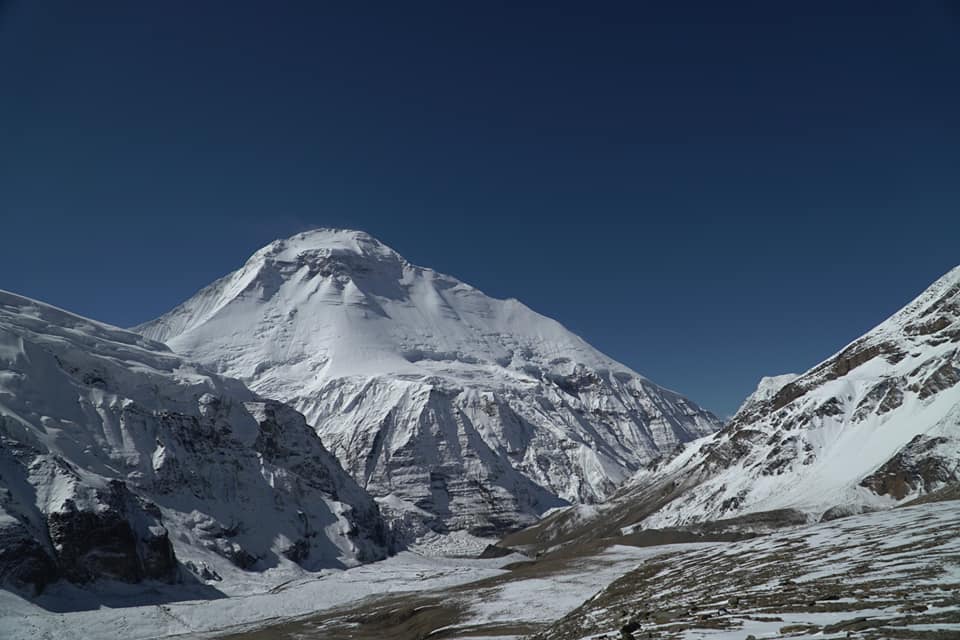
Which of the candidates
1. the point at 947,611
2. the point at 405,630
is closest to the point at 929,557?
the point at 947,611

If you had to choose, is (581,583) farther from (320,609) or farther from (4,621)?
(4,621)

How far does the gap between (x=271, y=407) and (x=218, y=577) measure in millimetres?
82297

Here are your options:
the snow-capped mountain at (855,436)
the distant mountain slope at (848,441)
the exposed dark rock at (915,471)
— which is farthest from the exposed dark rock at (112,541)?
the exposed dark rock at (915,471)

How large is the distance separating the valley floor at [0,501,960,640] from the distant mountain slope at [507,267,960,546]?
54041 mm

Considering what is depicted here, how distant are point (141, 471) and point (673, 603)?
137407mm

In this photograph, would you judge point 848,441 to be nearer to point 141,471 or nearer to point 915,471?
point 915,471

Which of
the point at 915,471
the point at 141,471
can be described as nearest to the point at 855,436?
the point at 915,471

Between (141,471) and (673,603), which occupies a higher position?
(141,471)

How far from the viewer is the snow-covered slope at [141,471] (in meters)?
101

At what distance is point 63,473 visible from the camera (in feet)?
348

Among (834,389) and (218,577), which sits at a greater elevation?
Result: (834,389)

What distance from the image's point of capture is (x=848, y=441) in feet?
482

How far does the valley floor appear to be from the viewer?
695 inches

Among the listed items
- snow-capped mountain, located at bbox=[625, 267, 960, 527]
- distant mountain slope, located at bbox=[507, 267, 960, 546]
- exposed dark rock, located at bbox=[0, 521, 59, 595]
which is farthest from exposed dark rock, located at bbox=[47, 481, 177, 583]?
snow-capped mountain, located at bbox=[625, 267, 960, 527]
